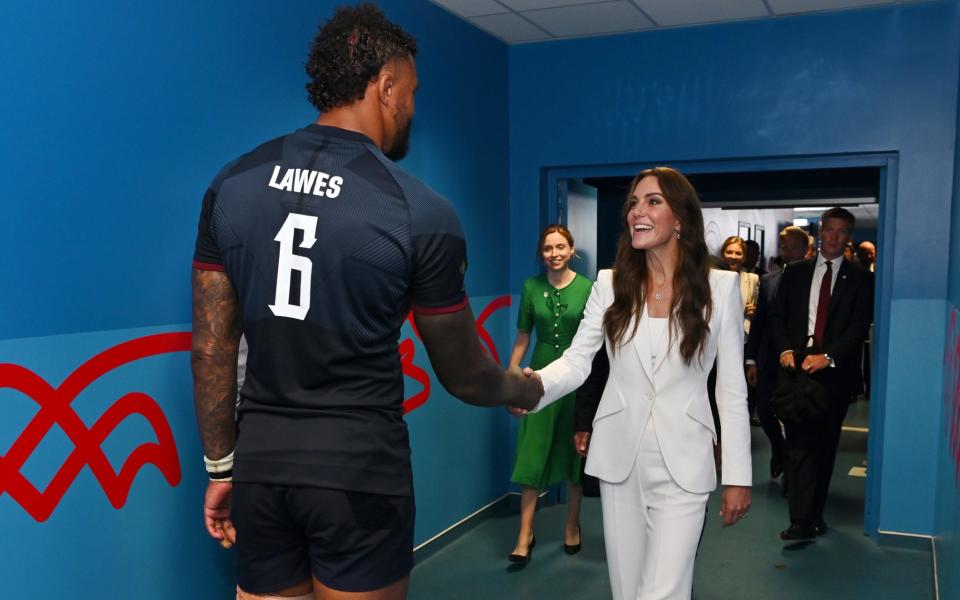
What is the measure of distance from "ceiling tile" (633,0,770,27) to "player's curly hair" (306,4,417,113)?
291 centimetres

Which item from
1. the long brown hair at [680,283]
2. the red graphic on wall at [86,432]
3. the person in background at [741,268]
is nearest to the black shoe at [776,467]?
the person in background at [741,268]

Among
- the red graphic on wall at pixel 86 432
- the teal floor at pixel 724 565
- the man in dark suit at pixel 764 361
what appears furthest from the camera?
the man in dark suit at pixel 764 361

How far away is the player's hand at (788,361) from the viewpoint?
4.26 m

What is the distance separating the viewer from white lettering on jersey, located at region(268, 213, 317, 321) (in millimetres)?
1351

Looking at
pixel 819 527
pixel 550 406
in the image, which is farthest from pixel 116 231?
pixel 819 527

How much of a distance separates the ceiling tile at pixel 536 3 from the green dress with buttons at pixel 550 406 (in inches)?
53.1

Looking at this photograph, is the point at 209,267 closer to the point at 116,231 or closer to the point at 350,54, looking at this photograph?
the point at 350,54

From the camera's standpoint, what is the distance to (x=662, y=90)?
462 cm

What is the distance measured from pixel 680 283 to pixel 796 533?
2.57 m

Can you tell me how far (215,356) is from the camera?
1.63 meters

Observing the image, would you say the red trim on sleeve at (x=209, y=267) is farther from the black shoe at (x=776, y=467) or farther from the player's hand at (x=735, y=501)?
the black shoe at (x=776, y=467)

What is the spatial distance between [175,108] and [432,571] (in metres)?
2.43

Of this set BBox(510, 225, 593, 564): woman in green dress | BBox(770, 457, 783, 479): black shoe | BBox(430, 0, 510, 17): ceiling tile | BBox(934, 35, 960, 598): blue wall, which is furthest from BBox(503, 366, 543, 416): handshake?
BBox(770, 457, 783, 479): black shoe

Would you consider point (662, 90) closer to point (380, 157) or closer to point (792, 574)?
point (792, 574)
